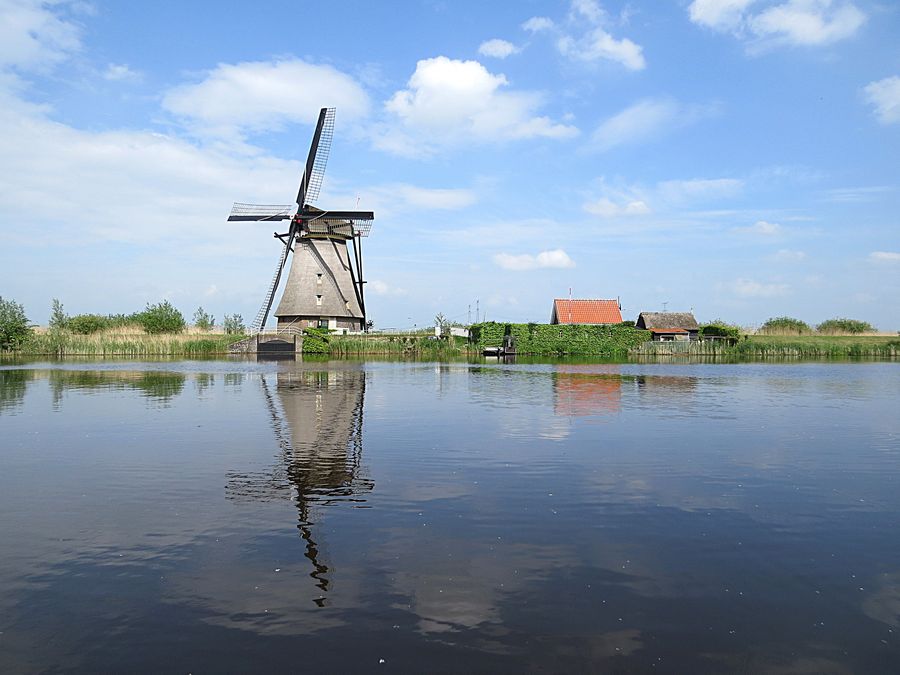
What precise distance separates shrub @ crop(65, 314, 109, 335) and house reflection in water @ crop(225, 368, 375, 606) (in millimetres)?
54912

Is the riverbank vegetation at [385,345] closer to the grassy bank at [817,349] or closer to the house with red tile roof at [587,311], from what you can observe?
the house with red tile roof at [587,311]

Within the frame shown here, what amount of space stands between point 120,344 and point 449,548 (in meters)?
54.3

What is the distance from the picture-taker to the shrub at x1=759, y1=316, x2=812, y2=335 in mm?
71312

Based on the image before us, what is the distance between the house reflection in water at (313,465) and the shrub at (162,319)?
166ft

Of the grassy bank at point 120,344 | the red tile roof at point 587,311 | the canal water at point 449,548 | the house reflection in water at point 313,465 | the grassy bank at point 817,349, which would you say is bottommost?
the canal water at point 449,548

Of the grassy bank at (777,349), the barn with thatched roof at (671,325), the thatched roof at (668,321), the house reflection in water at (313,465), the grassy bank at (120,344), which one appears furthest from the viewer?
the thatched roof at (668,321)

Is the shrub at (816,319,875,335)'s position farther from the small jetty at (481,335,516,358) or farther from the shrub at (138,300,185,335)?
the shrub at (138,300,185,335)

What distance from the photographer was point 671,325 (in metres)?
68.9

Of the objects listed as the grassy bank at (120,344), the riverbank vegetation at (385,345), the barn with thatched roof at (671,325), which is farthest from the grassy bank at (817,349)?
the grassy bank at (120,344)

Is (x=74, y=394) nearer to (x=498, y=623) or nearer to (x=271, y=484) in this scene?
(x=271, y=484)

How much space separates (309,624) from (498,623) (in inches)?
62.1

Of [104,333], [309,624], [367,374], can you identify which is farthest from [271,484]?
[104,333]

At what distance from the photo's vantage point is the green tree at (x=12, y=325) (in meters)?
56.6

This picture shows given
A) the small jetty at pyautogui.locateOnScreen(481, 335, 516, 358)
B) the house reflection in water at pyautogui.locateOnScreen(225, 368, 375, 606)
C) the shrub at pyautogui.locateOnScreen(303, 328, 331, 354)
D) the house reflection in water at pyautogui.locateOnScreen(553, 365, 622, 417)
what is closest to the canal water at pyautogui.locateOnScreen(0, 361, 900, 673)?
the house reflection in water at pyautogui.locateOnScreen(225, 368, 375, 606)
